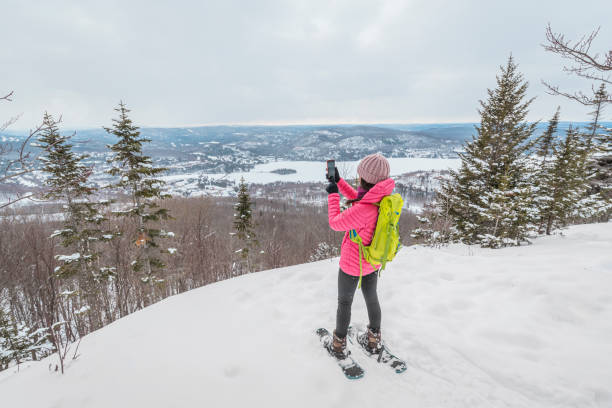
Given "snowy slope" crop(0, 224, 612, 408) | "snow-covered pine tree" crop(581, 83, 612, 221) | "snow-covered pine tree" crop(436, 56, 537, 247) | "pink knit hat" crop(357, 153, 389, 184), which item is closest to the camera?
"snowy slope" crop(0, 224, 612, 408)

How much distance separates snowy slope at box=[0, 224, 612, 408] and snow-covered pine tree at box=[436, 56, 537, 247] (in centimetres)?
623

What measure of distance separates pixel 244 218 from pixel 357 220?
13854mm

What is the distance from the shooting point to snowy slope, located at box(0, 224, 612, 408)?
1948 millimetres

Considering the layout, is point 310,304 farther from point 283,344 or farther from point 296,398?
Result: point 296,398

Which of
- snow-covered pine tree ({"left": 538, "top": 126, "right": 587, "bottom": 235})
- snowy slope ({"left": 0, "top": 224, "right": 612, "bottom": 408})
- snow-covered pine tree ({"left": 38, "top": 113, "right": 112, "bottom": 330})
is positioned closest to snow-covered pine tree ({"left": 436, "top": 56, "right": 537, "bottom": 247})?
snow-covered pine tree ({"left": 538, "top": 126, "right": 587, "bottom": 235})

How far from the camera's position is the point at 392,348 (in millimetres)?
2488

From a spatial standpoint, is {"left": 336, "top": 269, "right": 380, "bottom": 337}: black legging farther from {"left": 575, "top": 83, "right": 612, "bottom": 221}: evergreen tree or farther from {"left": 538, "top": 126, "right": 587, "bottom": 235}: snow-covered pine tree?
{"left": 575, "top": 83, "right": 612, "bottom": 221}: evergreen tree

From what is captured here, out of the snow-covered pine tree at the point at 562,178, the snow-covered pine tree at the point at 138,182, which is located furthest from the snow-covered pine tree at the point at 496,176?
the snow-covered pine tree at the point at 138,182

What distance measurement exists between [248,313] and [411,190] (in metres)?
109

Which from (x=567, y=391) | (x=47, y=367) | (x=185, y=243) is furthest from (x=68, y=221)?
(x=567, y=391)

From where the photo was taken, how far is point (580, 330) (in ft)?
7.71

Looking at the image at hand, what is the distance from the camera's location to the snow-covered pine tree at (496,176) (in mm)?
9156

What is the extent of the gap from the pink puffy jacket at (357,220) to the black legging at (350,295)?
0.09 meters

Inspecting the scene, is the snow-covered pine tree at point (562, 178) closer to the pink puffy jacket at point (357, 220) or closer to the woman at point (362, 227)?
the woman at point (362, 227)
